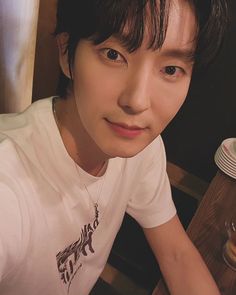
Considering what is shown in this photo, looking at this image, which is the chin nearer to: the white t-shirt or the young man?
the young man

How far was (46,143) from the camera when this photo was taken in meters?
0.82

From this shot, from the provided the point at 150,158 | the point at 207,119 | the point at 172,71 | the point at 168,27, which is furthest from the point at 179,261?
the point at 207,119

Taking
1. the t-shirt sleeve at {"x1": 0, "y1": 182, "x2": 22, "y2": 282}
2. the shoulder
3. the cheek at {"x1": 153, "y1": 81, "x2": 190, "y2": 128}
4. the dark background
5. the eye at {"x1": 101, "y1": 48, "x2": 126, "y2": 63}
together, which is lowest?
the dark background

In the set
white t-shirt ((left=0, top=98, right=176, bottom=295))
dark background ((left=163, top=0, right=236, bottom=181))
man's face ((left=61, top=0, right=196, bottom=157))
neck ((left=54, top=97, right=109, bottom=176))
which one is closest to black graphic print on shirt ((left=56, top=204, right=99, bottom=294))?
white t-shirt ((left=0, top=98, right=176, bottom=295))

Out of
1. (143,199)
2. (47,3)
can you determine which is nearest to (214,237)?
(143,199)

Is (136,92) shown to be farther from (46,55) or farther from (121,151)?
(46,55)

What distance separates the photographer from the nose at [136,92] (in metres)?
0.73

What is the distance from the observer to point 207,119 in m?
1.97

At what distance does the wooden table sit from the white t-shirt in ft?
0.82

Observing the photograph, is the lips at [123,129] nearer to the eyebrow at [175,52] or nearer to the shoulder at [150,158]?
the eyebrow at [175,52]

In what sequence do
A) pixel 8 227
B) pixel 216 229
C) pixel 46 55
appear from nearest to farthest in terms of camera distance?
pixel 8 227 < pixel 216 229 < pixel 46 55

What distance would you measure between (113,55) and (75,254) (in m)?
0.55

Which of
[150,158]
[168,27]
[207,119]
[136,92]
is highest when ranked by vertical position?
[168,27]

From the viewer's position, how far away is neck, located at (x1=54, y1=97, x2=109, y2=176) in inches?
35.4
